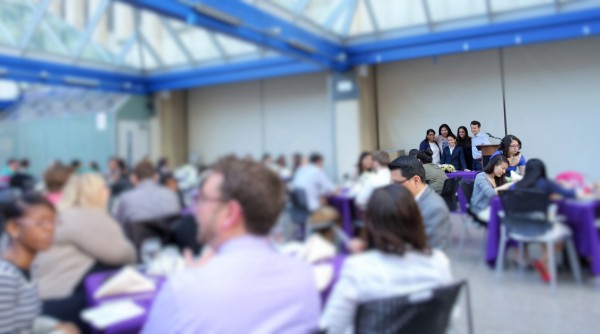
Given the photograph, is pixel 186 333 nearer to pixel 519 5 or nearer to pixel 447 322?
pixel 447 322

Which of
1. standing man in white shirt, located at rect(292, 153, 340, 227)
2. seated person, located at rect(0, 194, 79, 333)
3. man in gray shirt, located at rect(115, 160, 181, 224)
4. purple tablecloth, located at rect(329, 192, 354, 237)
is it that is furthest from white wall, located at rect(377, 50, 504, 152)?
standing man in white shirt, located at rect(292, 153, 340, 227)

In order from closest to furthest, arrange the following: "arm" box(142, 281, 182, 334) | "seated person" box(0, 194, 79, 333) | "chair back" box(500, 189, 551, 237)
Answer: "chair back" box(500, 189, 551, 237), "arm" box(142, 281, 182, 334), "seated person" box(0, 194, 79, 333)

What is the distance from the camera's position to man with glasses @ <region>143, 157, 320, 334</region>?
1.11m

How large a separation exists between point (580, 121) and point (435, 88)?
0.98 feet

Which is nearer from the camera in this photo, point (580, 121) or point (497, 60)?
point (580, 121)

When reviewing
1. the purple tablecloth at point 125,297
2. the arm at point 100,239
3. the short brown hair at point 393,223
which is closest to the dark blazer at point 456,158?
the short brown hair at point 393,223

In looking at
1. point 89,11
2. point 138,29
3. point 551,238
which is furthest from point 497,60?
point 138,29

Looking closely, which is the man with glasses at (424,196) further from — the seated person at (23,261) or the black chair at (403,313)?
the seated person at (23,261)

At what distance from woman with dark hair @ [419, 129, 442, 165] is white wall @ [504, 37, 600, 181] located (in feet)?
0.48

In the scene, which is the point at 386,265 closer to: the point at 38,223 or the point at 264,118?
the point at 38,223

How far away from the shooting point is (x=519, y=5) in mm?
2182

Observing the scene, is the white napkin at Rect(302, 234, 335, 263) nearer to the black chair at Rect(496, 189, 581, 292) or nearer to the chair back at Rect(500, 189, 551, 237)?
the black chair at Rect(496, 189, 581, 292)

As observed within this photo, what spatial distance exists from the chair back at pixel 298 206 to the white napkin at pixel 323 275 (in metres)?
3.34

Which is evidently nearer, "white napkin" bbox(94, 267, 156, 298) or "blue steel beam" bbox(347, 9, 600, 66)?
"blue steel beam" bbox(347, 9, 600, 66)
